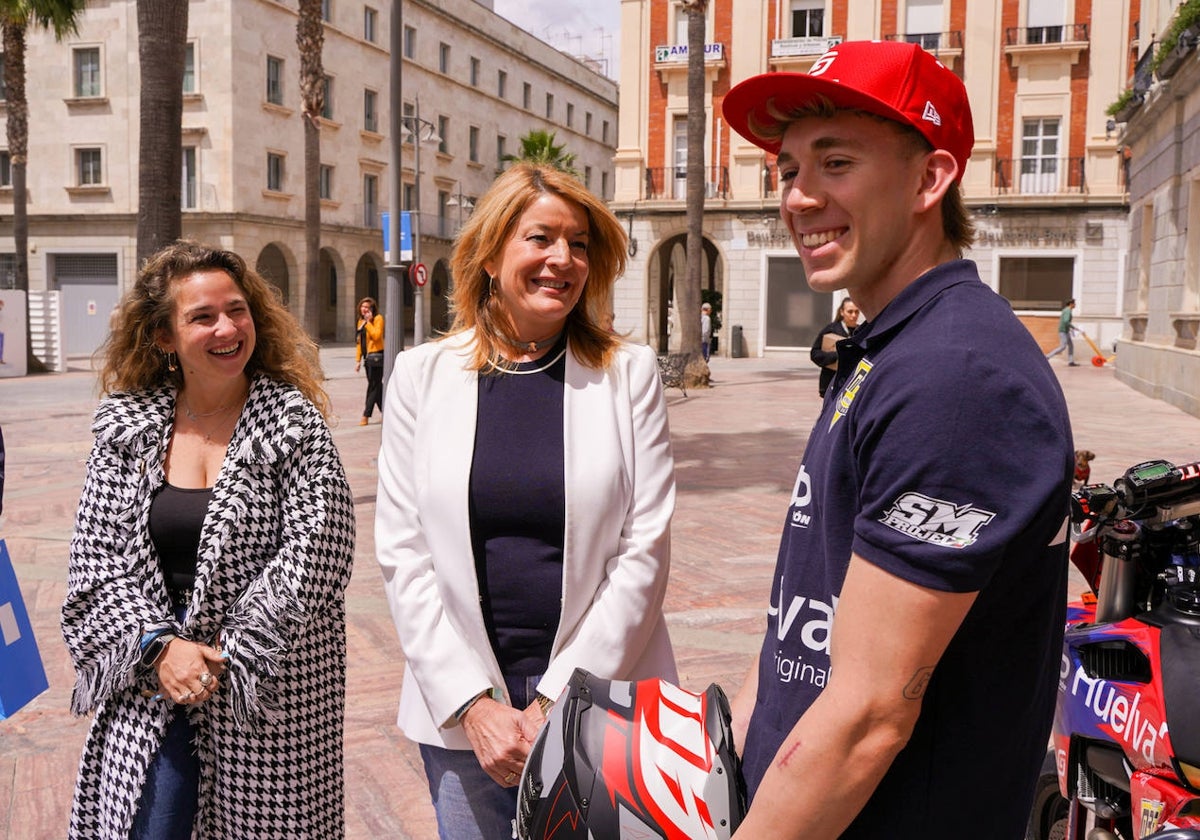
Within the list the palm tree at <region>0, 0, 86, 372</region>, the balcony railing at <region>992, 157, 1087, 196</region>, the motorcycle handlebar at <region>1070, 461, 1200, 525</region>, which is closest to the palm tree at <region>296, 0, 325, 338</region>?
the palm tree at <region>0, 0, 86, 372</region>

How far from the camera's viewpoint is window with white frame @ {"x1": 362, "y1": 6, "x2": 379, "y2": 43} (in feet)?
137

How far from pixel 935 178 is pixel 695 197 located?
778 inches

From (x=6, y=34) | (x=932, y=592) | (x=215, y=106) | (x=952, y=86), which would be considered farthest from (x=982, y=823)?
(x=215, y=106)

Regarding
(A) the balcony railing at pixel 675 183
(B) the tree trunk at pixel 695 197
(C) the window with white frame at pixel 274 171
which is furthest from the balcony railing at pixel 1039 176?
(C) the window with white frame at pixel 274 171

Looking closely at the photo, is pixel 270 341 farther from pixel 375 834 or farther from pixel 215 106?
pixel 215 106

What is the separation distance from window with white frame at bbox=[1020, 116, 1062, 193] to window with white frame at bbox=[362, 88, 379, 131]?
24.3 metres

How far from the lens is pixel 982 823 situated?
1.37 m

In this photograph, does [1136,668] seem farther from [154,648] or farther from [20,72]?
[20,72]

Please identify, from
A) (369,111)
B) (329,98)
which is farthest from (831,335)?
(369,111)

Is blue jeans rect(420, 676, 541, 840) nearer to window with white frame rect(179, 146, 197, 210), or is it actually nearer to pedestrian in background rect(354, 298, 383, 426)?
pedestrian in background rect(354, 298, 383, 426)

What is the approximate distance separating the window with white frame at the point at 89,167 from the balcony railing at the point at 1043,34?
29.6 metres

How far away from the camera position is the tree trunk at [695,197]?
20312mm

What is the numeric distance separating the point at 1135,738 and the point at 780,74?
1.83 meters

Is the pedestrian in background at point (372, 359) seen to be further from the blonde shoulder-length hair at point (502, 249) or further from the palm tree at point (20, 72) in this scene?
the palm tree at point (20, 72)
